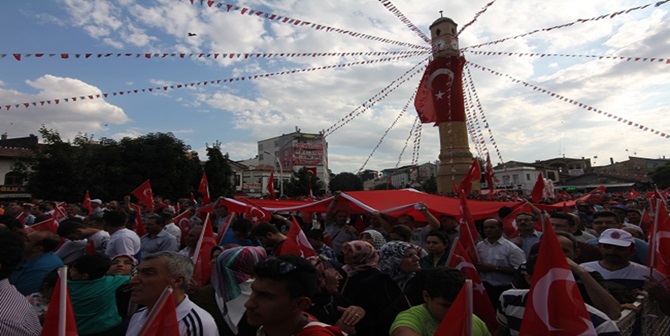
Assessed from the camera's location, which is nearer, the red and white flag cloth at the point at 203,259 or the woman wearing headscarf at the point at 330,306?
the woman wearing headscarf at the point at 330,306

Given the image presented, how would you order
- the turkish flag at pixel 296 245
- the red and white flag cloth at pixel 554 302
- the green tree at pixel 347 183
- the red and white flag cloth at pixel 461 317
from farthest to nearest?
1. the green tree at pixel 347 183
2. the turkish flag at pixel 296 245
3. the red and white flag cloth at pixel 554 302
4. the red and white flag cloth at pixel 461 317

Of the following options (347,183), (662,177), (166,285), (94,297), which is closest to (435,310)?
(166,285)

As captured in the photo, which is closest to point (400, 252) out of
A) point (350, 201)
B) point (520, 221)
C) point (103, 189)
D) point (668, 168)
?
point (520, 221)

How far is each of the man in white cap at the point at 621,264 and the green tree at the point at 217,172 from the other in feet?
110

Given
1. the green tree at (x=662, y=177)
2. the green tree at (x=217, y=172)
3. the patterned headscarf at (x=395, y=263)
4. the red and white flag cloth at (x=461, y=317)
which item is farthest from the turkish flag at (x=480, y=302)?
the green tree at (x=662, y=177)

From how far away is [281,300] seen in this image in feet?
6.75

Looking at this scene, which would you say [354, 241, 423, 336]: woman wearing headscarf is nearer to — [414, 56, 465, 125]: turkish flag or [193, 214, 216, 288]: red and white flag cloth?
[193, 214, 216, 288]: red and white flag cloth

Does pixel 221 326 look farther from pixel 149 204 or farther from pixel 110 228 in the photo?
pixel 149 204

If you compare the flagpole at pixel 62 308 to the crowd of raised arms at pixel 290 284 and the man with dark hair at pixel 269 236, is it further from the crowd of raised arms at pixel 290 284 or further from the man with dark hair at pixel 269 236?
the man with dark hair at pixel 269 236

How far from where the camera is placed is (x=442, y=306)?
250cm

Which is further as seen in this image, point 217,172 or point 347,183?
point 347,183

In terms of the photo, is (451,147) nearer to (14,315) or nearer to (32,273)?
(32,273)

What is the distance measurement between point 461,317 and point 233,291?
1.61 m

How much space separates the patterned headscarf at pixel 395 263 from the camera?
3.85m
